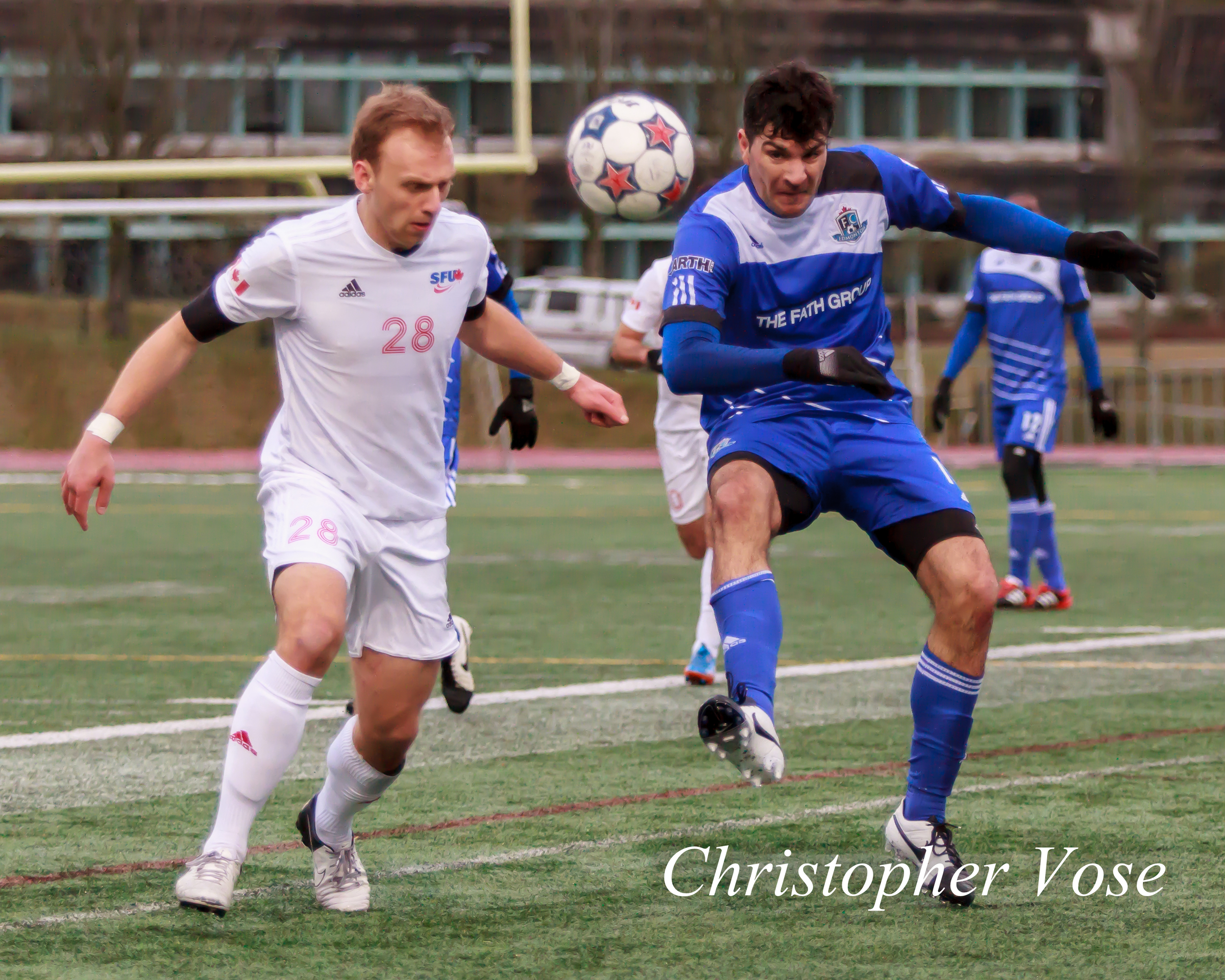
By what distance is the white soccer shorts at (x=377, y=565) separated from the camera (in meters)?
4.77

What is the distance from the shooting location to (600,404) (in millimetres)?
5309

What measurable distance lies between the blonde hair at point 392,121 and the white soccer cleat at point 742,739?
1519 mm

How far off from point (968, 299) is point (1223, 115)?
39.7 meters

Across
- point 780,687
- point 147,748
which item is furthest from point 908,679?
point 147,748

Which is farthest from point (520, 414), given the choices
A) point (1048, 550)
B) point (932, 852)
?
point (1048, 550)

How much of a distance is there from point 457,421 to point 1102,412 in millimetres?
4811

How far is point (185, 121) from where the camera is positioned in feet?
121

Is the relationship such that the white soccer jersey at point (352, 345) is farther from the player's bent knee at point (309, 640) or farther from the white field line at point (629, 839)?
the white field line at point (629, 839)

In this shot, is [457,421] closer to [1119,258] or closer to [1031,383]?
[1119,258]

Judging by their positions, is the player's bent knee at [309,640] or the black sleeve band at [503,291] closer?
the player's bent knee at [309,640]

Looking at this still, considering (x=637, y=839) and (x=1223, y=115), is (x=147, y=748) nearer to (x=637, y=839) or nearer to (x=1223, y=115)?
(x=637, y=839)

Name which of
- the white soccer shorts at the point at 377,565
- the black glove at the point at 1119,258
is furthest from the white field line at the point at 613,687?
the black glove at the point at 1119,258

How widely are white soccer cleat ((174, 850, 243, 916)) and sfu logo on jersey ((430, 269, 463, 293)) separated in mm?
1465

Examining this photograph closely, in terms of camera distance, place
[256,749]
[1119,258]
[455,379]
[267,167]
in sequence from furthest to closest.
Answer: [267,167]
[455,379]
[1119,258]
[256,749]
